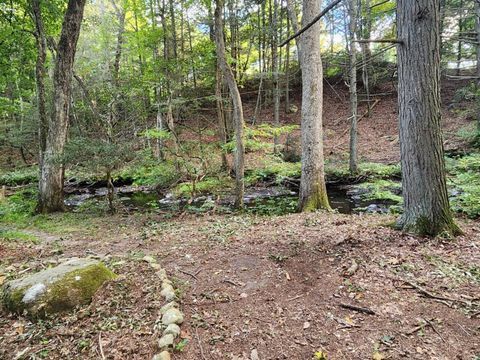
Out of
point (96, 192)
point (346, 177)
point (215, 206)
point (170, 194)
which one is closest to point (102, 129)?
point (215, 206)

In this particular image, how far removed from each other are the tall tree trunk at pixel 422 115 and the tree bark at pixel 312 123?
2.72 m

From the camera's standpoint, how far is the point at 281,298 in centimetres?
307

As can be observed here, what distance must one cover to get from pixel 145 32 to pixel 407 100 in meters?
10.8

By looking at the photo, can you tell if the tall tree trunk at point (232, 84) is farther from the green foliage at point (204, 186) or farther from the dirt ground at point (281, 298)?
the dirt ground at point (281, 298)

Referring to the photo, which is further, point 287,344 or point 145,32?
point 145,32

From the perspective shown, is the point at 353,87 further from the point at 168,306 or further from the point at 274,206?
the point at 168,306

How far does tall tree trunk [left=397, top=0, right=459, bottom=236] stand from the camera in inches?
143

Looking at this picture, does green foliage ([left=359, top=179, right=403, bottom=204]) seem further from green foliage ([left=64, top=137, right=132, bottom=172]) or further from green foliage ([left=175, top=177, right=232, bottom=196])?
green foliage ([left=64, top=137, right=132, bottom=172])

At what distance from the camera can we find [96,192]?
13.5 meters

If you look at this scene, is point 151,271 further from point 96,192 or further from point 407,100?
point 96,192

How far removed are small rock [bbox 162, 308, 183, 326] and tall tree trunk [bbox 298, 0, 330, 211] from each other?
14.7 feet

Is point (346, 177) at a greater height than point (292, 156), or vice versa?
point (292, 156)

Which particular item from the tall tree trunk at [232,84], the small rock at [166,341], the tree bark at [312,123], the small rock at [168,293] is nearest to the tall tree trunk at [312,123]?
the tree bark at [312,123]

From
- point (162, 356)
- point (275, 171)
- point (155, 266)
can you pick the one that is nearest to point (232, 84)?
point (275, 171)
